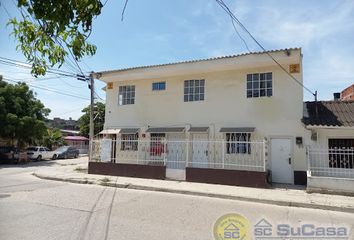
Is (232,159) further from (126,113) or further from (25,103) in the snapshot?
(25,103)

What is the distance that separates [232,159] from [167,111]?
4.68 metres

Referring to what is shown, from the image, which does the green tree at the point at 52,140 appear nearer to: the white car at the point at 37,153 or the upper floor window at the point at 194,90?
the white car at the point at 37,153

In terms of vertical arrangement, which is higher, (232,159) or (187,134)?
(187,134)

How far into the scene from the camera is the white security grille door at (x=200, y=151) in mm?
15721

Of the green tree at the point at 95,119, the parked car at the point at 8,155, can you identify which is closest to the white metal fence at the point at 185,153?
the parked car at the point at 8,155

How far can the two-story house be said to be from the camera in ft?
46.2

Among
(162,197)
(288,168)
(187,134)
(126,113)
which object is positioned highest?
(126,113)

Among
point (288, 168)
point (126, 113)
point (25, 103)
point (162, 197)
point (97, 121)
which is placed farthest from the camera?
point (97, 121)

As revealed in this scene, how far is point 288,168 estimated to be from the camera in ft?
46.0

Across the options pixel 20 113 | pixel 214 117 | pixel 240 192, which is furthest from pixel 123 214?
pixel 20 113

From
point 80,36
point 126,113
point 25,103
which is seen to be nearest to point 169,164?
point 126,113

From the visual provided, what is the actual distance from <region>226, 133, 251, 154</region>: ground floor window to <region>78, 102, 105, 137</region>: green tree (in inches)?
1087

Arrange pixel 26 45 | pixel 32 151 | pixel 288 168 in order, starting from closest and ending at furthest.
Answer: pixel 26 45
pixel 288 168
pixel 32 151

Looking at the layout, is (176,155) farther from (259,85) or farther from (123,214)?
Answer: (123,214)
